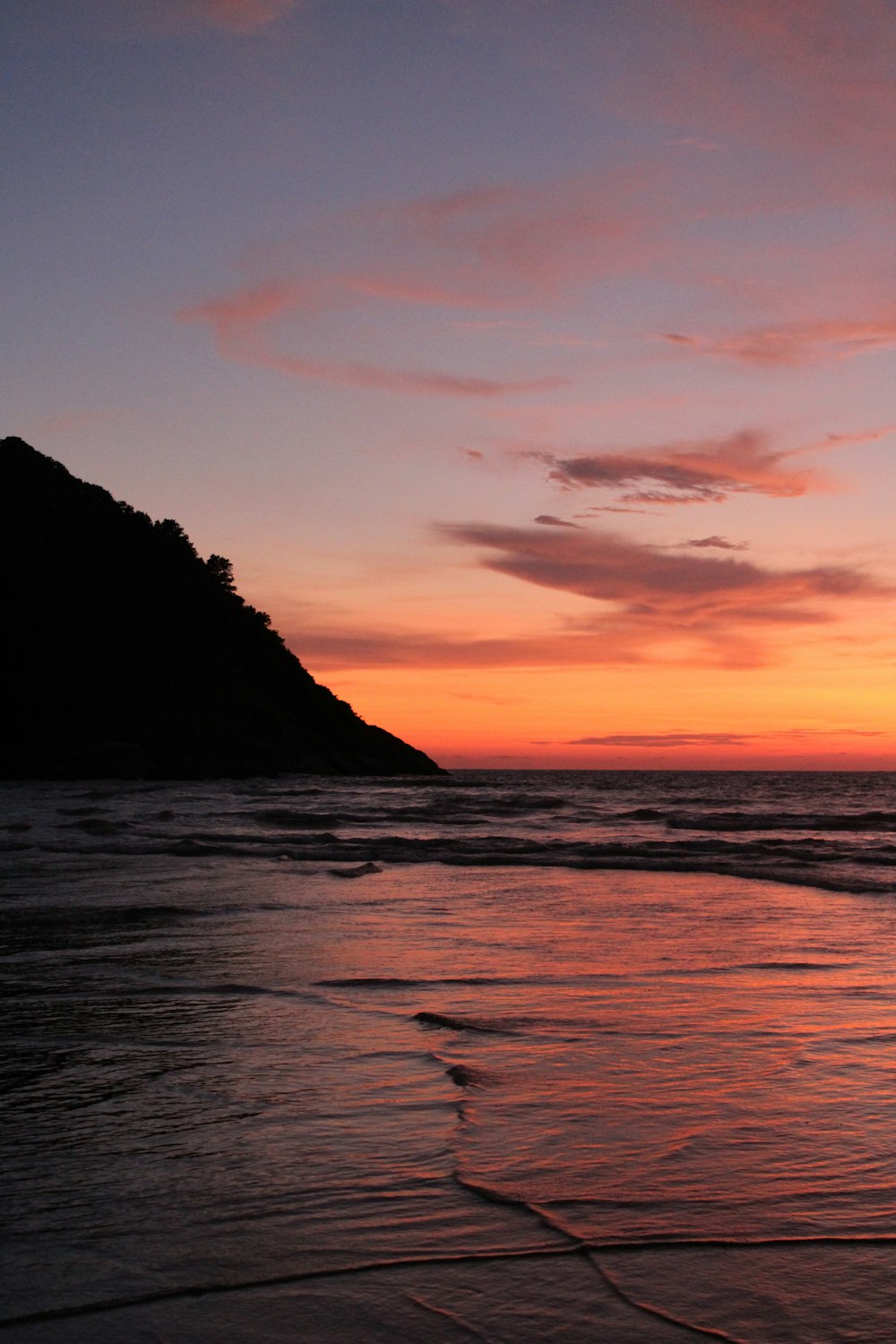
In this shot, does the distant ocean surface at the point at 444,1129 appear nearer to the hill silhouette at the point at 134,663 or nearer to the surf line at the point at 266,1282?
the surf line at the point at 266,1282

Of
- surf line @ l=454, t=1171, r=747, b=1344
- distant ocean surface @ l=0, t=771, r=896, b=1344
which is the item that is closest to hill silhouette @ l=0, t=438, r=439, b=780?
distant ocean surface @ l=0, t=771, r=896, b=1344

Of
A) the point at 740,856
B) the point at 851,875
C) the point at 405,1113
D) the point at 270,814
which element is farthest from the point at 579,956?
the point at 270,814

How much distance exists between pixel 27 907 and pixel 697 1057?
22.9 ft

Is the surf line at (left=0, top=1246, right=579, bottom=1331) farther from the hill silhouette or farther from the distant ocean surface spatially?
the hill silhouette

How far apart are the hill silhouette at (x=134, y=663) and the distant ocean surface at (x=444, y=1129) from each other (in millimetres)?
63019

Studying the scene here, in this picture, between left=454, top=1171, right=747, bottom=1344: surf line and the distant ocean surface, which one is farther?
the distant ocean surface

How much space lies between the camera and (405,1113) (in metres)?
3.84

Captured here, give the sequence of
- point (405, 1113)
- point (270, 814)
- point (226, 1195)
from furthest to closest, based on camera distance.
→ 1. point (270, 814)
2. point (405, 1113)
3. point (226, 1195)

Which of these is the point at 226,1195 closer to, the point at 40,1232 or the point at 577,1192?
the point at 40,1232

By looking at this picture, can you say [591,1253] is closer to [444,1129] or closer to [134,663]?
[444,1129]

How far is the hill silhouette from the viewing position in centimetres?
7025

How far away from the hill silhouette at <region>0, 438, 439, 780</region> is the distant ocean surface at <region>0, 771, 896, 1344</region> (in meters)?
63.0

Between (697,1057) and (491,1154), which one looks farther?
(697,1057)

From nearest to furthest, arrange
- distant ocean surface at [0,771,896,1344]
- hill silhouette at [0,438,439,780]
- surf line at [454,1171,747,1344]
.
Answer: surf line at [454,1171,747,1344] → distant ocean surface at [0,771,896,1344] → hill silhouette at [0,438,439,780]
